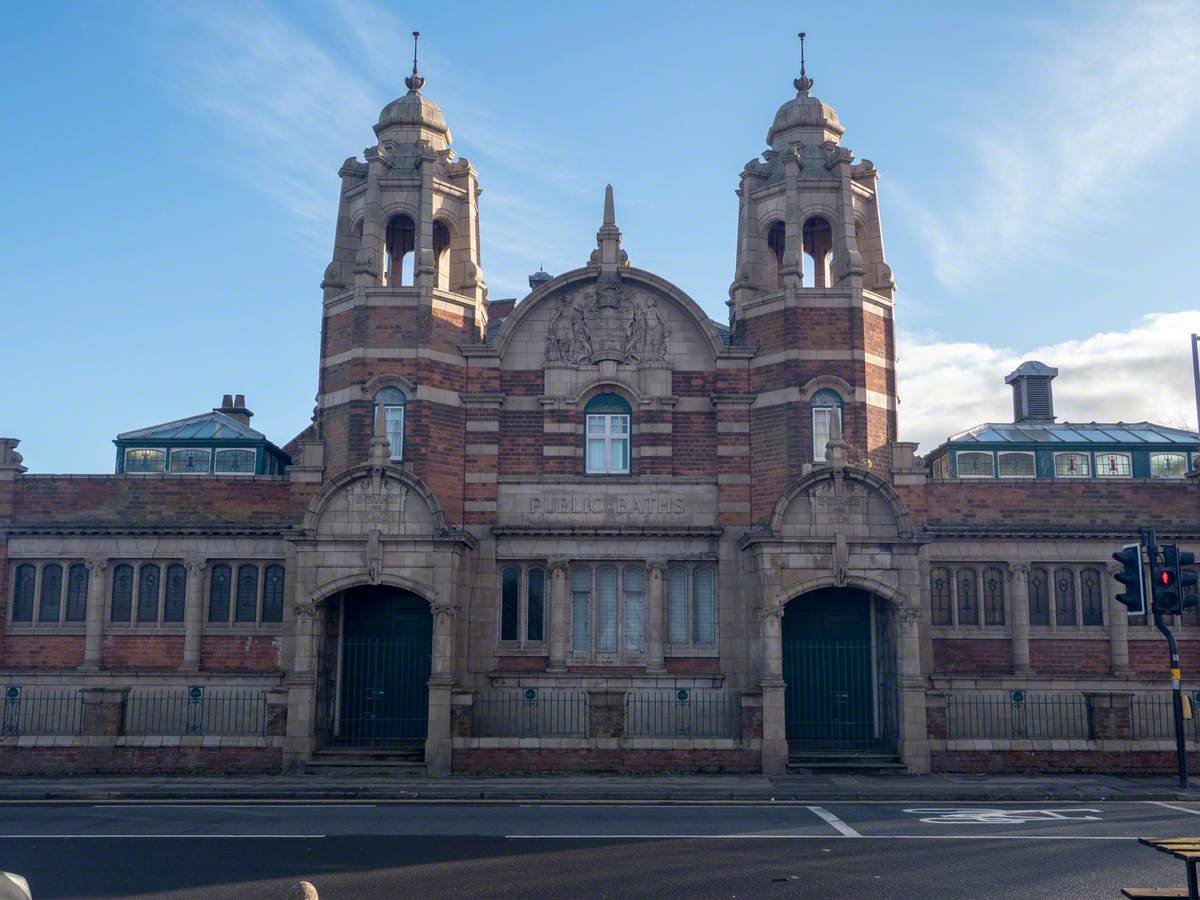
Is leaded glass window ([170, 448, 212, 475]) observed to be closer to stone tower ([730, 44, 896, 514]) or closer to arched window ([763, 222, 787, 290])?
stone tower ([730, 44, 896, 514])

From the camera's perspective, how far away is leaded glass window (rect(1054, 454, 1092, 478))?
101ft

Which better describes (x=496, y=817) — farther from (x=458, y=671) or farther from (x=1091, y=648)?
(x=1091, y=648)

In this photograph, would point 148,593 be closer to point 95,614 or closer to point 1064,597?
point 95,614

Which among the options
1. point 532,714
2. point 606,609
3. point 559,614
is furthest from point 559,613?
point 532,714

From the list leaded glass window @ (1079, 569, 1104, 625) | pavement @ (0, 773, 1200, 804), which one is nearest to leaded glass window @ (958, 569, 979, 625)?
leaded glass window @ (1079, 569, 1104, 625)

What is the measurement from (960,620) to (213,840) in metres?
16.8

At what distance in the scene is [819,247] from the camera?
29.2m

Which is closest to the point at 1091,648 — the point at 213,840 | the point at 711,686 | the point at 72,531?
the point at 711,686

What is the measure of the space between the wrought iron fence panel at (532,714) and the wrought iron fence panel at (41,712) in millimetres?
8573

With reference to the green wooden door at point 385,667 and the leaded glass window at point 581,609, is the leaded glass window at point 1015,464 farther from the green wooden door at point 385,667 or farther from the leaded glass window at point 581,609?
the green wooden door at point 385,667

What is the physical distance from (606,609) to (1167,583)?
1143cm

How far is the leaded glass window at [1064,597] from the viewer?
2503 cm

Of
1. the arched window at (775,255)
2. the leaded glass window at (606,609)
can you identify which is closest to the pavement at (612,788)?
the leaded glass window at (606,609)

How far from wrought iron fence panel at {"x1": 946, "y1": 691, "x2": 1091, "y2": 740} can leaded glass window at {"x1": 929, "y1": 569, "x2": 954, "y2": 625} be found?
1.97 m
